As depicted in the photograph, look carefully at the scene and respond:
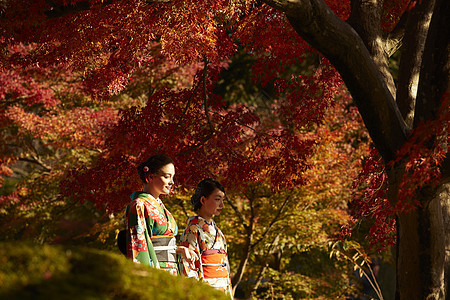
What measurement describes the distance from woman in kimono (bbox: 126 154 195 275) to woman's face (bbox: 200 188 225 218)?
411 mm

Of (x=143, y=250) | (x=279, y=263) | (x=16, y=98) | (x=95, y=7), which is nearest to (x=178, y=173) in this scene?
(x=95, y=7)

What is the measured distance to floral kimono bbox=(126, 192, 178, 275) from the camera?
289cm

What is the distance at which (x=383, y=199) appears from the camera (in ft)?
14.5

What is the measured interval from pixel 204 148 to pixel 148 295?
395 cm

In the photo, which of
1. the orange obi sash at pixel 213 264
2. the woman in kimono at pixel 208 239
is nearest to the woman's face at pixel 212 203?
the woman in kimono at pixel 208 239

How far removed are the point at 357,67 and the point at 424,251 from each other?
1.51 m

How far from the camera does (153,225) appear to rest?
3029mm

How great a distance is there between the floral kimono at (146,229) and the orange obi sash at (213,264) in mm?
444

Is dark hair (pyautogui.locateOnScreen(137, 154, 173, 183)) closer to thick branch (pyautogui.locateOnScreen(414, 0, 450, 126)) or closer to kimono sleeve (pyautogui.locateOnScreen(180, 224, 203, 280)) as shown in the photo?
kimono sleeve (pyautogui.locateOnScreen(180, 224, 203, 280))

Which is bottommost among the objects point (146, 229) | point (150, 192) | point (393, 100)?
point (146, 229)

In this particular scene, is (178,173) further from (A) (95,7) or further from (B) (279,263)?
(B) (279,263)

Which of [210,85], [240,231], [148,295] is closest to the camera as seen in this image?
[148,295]

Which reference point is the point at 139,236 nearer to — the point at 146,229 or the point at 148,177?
the point at 146,229

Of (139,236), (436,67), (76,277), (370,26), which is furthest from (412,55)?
(76,277)
